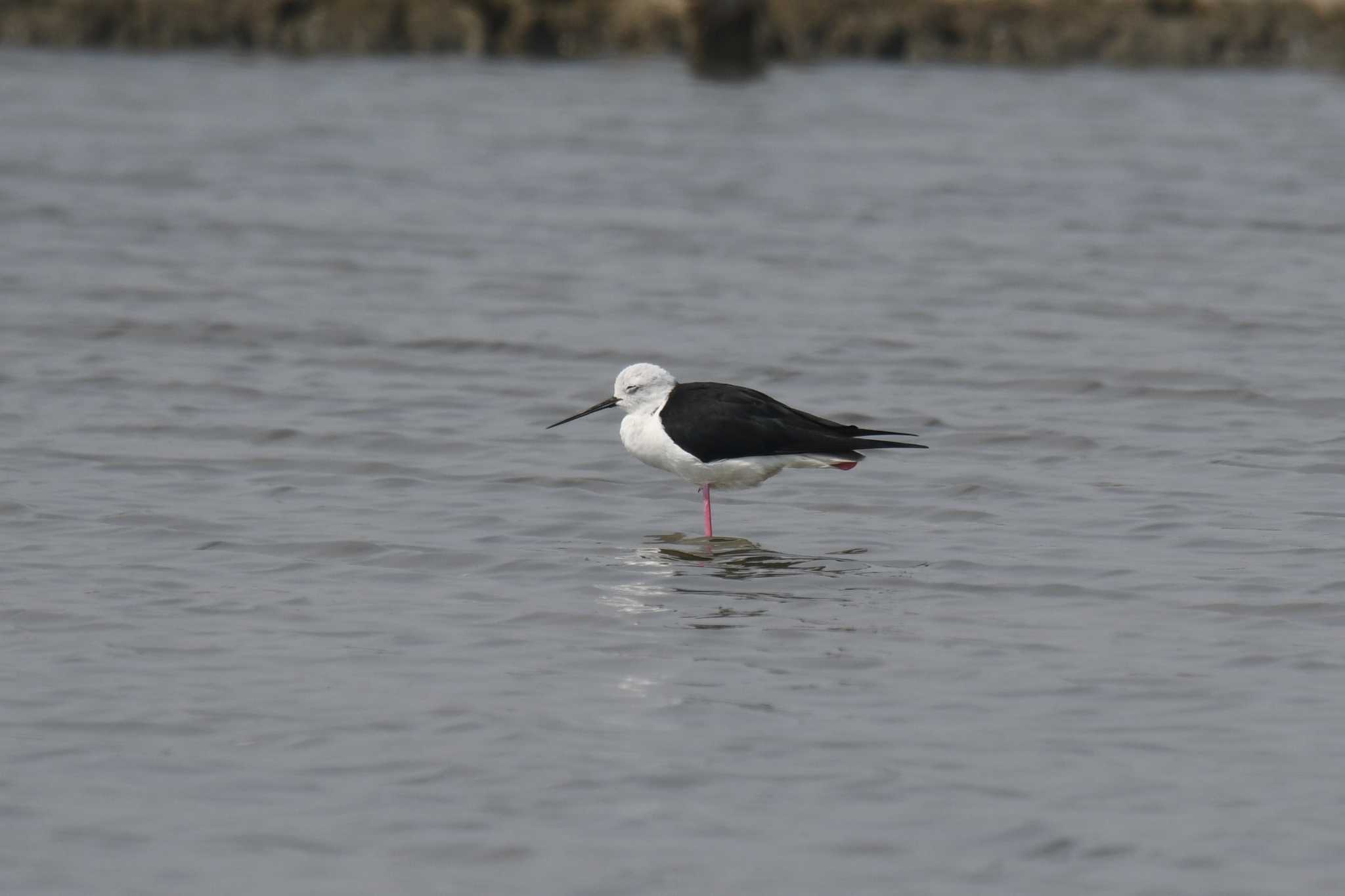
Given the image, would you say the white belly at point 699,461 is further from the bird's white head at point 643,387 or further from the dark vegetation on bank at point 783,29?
the dark vegetation on bank at point 783,29

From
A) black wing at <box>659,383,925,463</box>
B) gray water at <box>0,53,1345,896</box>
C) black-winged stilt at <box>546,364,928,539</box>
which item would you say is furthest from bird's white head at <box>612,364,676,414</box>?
gray water at <box>0,53,1345,896</box>

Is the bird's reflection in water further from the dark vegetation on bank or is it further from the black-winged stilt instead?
the dark vegetation on bank

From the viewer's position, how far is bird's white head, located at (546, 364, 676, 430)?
10.1 metres

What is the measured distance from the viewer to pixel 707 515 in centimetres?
992

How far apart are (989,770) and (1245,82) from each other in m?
34.6

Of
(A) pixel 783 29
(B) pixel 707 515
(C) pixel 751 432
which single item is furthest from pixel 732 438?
(A) pixel 783 29

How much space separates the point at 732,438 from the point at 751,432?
0.32ft

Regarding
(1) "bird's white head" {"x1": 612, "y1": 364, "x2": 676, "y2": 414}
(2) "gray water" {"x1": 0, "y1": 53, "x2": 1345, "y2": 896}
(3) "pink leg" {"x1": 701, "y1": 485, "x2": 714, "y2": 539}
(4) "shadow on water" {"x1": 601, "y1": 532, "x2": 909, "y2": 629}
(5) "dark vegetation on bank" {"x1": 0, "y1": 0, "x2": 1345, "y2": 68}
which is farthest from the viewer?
(5) "dark vegetation on bank" {"x1": 0, "y1": 0, "x2": 1345, "y2": 68}

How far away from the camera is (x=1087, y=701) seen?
7.09m

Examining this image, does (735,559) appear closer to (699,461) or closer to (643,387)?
(699,461)

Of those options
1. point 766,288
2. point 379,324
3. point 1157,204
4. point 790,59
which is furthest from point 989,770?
point 790,59

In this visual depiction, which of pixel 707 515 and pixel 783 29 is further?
pixel 783 29

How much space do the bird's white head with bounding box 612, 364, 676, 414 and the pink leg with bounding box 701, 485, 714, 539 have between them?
1.66 feet

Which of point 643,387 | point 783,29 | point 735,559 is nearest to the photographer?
point 735,559
